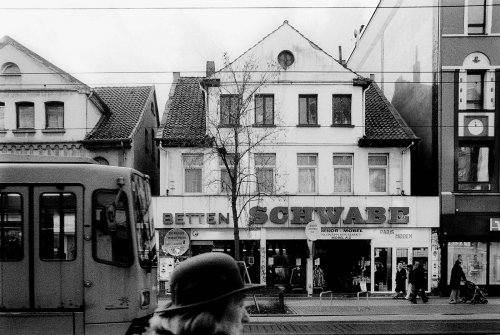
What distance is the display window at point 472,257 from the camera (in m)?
20.7

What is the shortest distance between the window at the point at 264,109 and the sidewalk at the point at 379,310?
297 inches

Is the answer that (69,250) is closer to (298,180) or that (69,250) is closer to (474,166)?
(298,180)

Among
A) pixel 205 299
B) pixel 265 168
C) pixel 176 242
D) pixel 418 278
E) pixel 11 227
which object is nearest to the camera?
pixel 205 299

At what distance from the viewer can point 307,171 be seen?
2200cm

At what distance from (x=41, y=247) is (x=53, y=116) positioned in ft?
50.5

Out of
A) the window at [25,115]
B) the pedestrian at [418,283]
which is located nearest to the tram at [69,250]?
the pedestrian at [418,283]

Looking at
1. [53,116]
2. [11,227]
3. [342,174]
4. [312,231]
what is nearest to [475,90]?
[342,174]

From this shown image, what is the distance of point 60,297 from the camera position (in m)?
8.47

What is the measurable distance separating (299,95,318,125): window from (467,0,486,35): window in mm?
7134

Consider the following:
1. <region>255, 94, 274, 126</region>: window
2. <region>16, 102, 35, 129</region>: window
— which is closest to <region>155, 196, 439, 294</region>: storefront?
<region>255, 94, 274, 126</region>: window

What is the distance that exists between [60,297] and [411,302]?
46.2ft

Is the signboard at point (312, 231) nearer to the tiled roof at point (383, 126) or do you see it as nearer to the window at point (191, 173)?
the tiled roof at point (383, 126)

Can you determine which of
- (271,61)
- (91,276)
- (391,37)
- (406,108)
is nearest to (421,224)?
(406,108)

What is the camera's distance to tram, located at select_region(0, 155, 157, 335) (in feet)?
27.6
